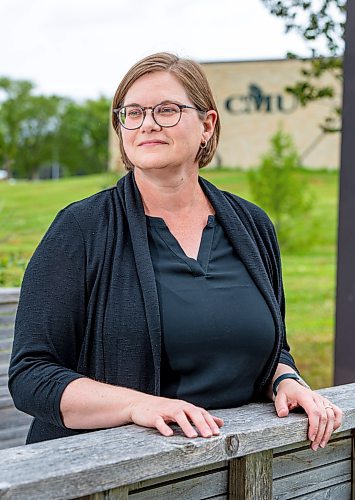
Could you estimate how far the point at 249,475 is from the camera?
1.43m

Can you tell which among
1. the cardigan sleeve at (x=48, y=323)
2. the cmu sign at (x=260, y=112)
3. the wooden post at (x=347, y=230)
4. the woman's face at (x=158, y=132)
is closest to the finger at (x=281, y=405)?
the cardigan sleeve at (x=48, y=323)

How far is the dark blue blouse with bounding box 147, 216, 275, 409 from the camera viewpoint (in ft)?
5.25

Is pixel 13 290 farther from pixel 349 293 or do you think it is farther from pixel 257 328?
pixel 349 293

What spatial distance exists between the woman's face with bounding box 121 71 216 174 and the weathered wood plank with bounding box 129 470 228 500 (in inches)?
22.8

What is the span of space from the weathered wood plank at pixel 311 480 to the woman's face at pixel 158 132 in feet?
1.99

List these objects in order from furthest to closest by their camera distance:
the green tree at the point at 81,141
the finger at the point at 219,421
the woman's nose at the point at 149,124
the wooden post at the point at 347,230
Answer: the green tree at the point at 81,141 → the wooden post at the point at 347,230 → the woman's nose at the point at 149,124 → the finger at the point at 219,421

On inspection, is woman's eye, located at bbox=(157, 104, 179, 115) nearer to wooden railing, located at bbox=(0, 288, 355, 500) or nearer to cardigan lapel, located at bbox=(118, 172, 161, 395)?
cardigan lapel, located at bbox=(118, 172, 161, 395)

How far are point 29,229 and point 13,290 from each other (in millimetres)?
4326

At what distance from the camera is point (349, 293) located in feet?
12.1

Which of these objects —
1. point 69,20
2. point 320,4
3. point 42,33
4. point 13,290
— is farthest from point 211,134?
point 42,33

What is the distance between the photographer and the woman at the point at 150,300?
61.1 inches

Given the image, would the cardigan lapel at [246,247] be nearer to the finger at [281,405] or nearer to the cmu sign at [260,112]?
the finger at [281,405]

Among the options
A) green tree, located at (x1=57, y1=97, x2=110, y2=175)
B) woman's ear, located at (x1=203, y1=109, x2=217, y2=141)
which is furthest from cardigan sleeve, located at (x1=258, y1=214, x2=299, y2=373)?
green tree, located at (x1=57, y1=97, x2=110, y2=175)

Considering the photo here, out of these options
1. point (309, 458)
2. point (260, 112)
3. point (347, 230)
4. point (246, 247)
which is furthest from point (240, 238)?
point (260, 112)
